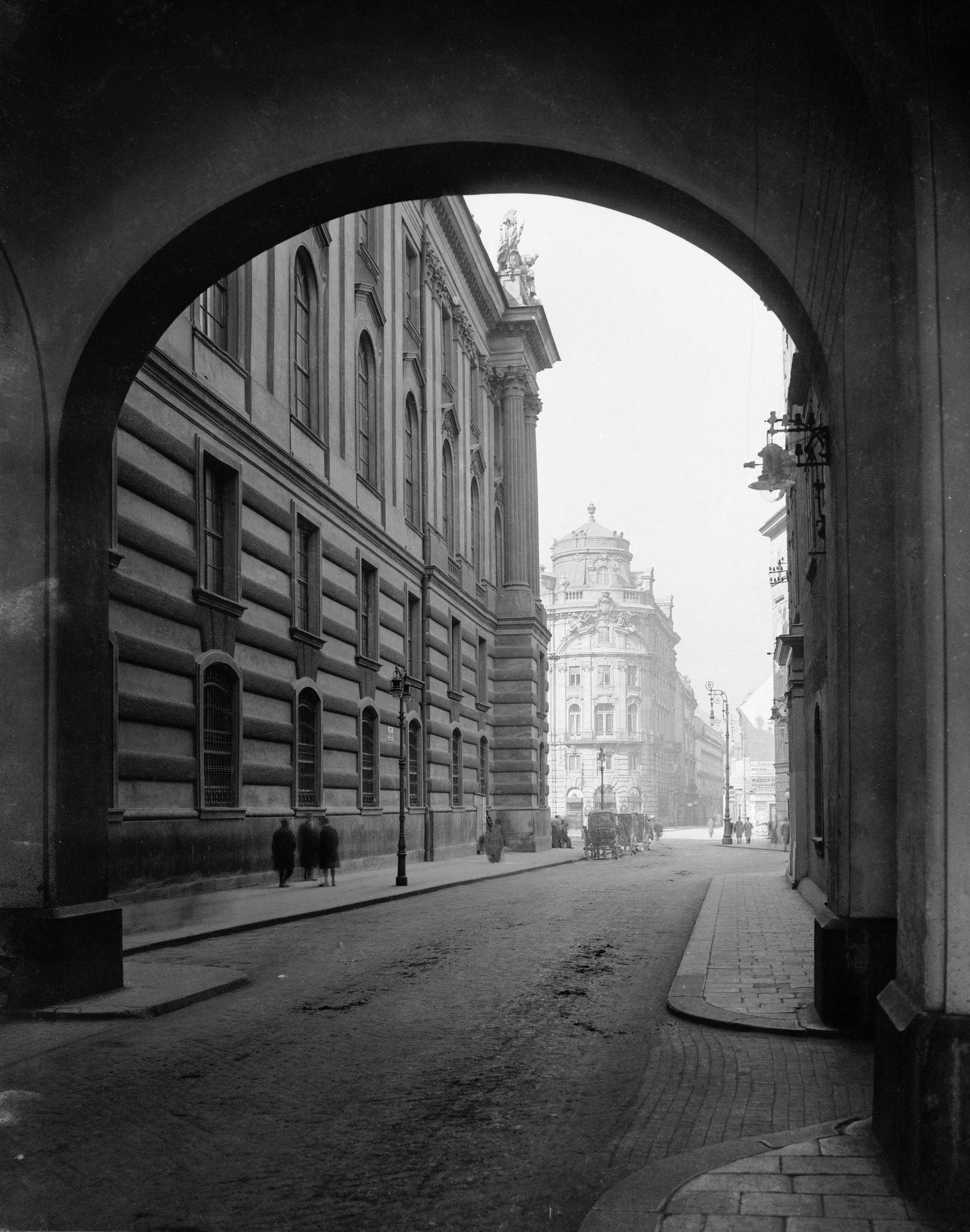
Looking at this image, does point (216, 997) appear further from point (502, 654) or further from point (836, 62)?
point (502, 654)

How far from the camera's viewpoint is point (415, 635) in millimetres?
34375

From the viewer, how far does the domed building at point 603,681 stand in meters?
107

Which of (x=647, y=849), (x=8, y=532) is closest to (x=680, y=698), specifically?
(x=647, y=849)

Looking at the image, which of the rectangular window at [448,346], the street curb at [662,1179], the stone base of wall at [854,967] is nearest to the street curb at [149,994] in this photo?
the stone base of wall at [854,967]

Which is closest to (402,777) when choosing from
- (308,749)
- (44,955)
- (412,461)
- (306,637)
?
(308,749)

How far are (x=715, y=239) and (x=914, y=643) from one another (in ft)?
13.7

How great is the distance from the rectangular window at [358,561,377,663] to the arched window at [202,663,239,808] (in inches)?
318

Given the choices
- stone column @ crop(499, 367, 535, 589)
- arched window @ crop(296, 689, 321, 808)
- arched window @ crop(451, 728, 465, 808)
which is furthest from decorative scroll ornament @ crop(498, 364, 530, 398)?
arched window @ crop(296, 689, 321, 808)

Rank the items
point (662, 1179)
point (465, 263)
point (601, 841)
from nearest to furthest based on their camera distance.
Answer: point (662, 1179)
point (465, 263)
point (601, 841)

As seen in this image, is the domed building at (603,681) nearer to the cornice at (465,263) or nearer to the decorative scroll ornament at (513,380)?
the decorative scroll ornament at (513,380)

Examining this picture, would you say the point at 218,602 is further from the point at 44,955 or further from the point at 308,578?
the point at 44,955

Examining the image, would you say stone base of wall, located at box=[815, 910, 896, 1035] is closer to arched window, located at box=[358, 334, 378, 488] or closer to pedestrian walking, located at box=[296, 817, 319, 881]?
pedestrian walking, located at box=[296, 817, 319, 881]

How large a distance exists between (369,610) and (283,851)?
8.49 m

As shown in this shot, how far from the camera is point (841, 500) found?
339 inches
